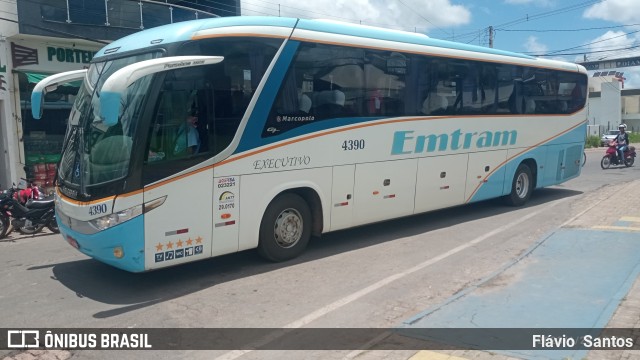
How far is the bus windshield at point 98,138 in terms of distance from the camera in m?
6.21

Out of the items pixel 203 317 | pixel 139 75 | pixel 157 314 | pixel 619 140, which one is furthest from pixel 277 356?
pixel 619 140

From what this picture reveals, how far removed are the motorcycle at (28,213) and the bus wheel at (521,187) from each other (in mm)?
9868

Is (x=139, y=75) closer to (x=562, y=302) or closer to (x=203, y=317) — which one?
(x=203, y=317)

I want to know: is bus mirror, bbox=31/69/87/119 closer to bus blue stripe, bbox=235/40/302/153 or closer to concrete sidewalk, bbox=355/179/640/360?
bus blue stripe, bbox=235/40/302/153

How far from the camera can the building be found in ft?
47.6

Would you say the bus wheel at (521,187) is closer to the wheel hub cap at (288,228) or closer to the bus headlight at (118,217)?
the wheel hub cap at (288,228)

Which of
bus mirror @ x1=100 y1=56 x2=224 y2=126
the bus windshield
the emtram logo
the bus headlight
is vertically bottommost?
the emtram logo

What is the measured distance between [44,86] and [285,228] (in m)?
3.97

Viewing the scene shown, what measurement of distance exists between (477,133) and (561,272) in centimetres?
473

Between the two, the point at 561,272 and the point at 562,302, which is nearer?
the point at 562,302

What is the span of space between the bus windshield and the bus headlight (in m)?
0.38

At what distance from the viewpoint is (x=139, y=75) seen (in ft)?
19.3

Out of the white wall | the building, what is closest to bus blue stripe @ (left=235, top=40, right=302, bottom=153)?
the building

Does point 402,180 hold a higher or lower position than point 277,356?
higher
